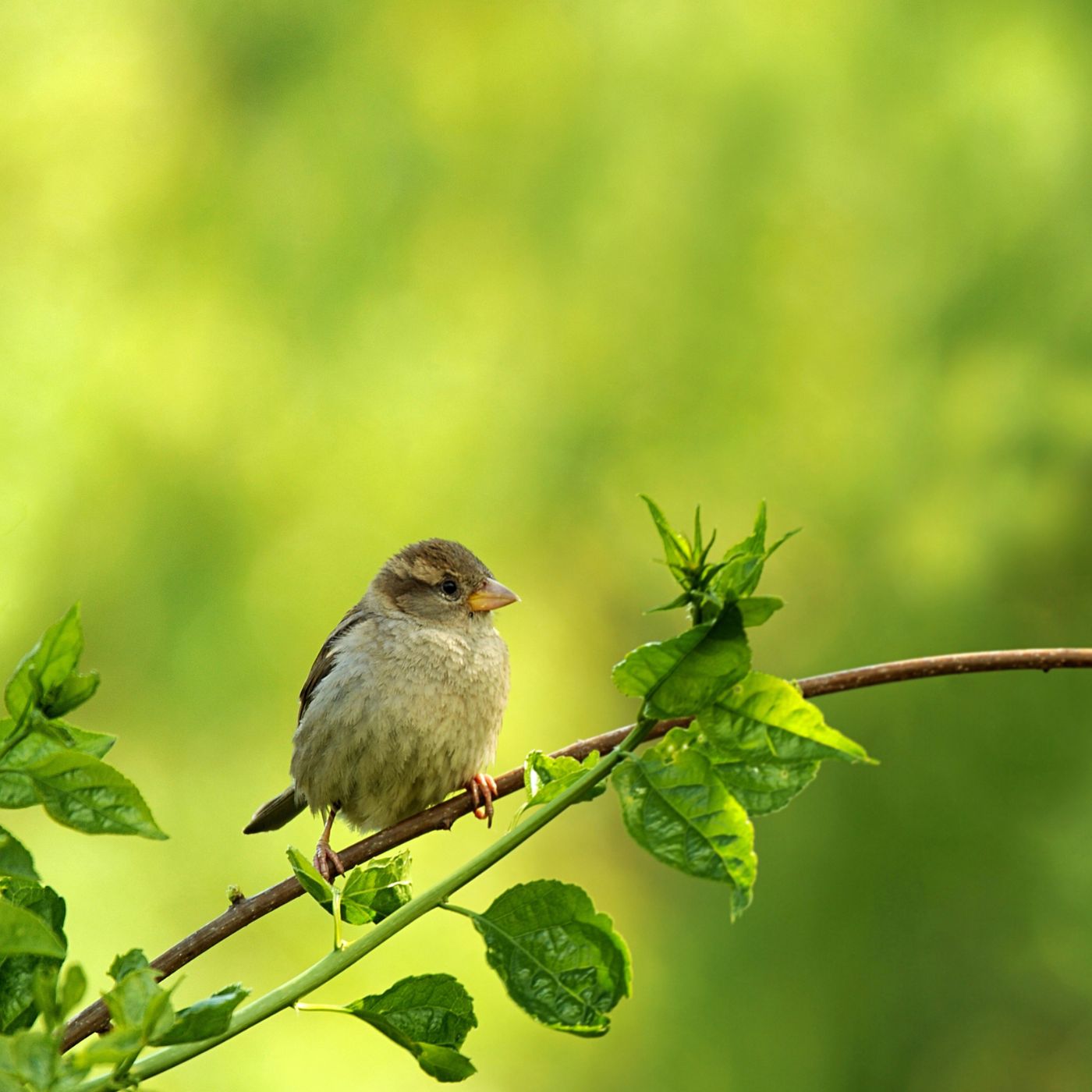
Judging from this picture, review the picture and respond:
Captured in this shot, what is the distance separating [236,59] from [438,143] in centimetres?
104

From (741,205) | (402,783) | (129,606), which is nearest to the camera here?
(402,783)

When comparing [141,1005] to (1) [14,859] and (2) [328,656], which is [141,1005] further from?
(2) [328,656]

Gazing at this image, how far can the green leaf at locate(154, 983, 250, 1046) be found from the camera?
0.74 meters

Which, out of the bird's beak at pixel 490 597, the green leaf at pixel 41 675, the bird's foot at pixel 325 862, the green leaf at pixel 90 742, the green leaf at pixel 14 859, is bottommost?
the green leaf at pixel 14 859

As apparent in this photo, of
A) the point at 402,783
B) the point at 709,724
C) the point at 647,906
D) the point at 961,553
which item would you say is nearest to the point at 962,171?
the point at 961,553

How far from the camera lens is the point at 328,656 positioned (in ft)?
10.9

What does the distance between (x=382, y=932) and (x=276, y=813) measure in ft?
8.97

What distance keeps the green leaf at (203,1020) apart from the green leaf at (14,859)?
0.10 metres

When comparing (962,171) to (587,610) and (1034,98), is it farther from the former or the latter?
(587,610)

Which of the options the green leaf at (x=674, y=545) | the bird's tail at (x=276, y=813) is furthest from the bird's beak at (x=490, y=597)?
the green leaf at (x=674, y=545)

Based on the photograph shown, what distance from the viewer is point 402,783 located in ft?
9.86

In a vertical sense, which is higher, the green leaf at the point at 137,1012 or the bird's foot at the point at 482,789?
the bird's foot at the point at 482,789

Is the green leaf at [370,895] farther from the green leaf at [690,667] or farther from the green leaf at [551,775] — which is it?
the green leaf at [690,667]

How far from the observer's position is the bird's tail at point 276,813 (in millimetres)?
3354
